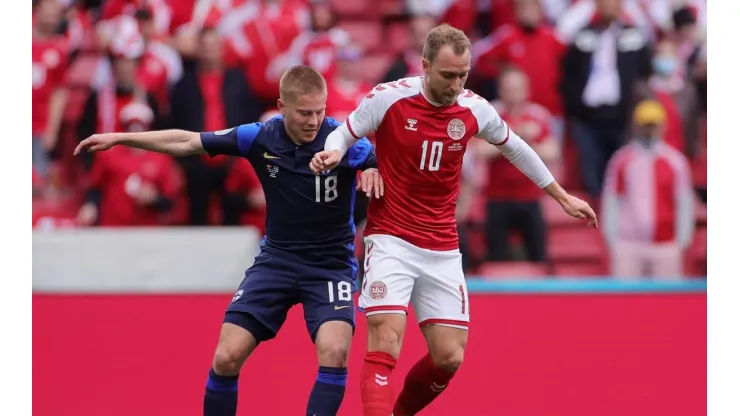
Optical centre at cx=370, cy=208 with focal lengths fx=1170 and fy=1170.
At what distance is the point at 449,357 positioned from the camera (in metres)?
5.68

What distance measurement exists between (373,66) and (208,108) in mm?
2242

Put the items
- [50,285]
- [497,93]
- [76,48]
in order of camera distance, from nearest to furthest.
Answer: [50,285] → [497,93] → [76,48]

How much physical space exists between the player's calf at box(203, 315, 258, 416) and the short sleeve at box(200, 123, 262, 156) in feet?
2.85

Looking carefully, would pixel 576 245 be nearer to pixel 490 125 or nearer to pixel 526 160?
pixel 526 160

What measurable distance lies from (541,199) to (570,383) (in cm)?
434

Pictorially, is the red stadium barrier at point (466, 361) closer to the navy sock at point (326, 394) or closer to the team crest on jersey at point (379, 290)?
the navy sock at point (326, 394)

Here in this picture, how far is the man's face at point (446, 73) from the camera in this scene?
17.8 feet

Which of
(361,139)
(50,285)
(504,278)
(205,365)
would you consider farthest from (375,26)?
(361,139)

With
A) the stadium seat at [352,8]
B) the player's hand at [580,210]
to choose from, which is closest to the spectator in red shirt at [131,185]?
the stadium seat at [352,8]

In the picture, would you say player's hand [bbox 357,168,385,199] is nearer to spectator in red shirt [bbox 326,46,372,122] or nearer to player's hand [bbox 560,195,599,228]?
player's hand [bbox 560,195,599,228]

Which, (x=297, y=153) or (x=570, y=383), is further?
(x=570, y=383)

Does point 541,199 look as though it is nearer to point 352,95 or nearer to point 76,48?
point 352,95

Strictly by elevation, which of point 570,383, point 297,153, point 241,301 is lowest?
point 570,383

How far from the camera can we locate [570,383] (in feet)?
22.5
